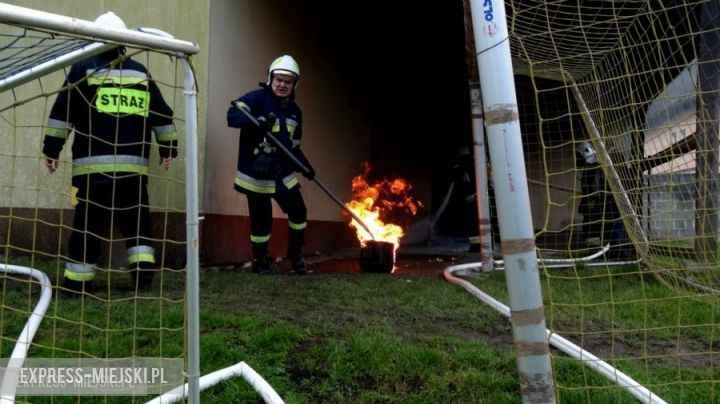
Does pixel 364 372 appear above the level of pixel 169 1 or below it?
below

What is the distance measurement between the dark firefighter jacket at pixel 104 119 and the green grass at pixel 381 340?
3.00 ft

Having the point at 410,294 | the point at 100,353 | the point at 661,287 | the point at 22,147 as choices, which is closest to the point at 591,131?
the point at 661,287

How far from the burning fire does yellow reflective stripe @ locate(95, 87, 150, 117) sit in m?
3.94

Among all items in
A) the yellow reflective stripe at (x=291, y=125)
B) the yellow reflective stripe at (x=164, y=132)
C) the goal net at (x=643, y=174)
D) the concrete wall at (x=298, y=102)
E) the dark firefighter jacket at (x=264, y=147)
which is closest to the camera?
the goal net at (x=643, y=174)

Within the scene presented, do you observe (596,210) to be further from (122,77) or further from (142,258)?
(122,77)

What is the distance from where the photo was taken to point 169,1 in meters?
5.23

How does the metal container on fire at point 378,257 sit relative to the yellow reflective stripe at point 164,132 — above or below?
below

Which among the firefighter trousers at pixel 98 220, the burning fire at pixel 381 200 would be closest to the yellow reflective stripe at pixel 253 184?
the firefighter trousers at pixel 98 220

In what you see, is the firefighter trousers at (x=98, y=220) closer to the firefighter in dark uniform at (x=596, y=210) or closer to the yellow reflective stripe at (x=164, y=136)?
the yellow reflective stripe at (x=164, y=136)

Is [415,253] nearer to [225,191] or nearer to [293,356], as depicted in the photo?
[225,191]

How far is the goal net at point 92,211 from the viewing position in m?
1.86

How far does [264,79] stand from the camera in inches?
247

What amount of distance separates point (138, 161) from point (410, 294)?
2201 mm

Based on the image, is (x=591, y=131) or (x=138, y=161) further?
(x=591, y=131)
